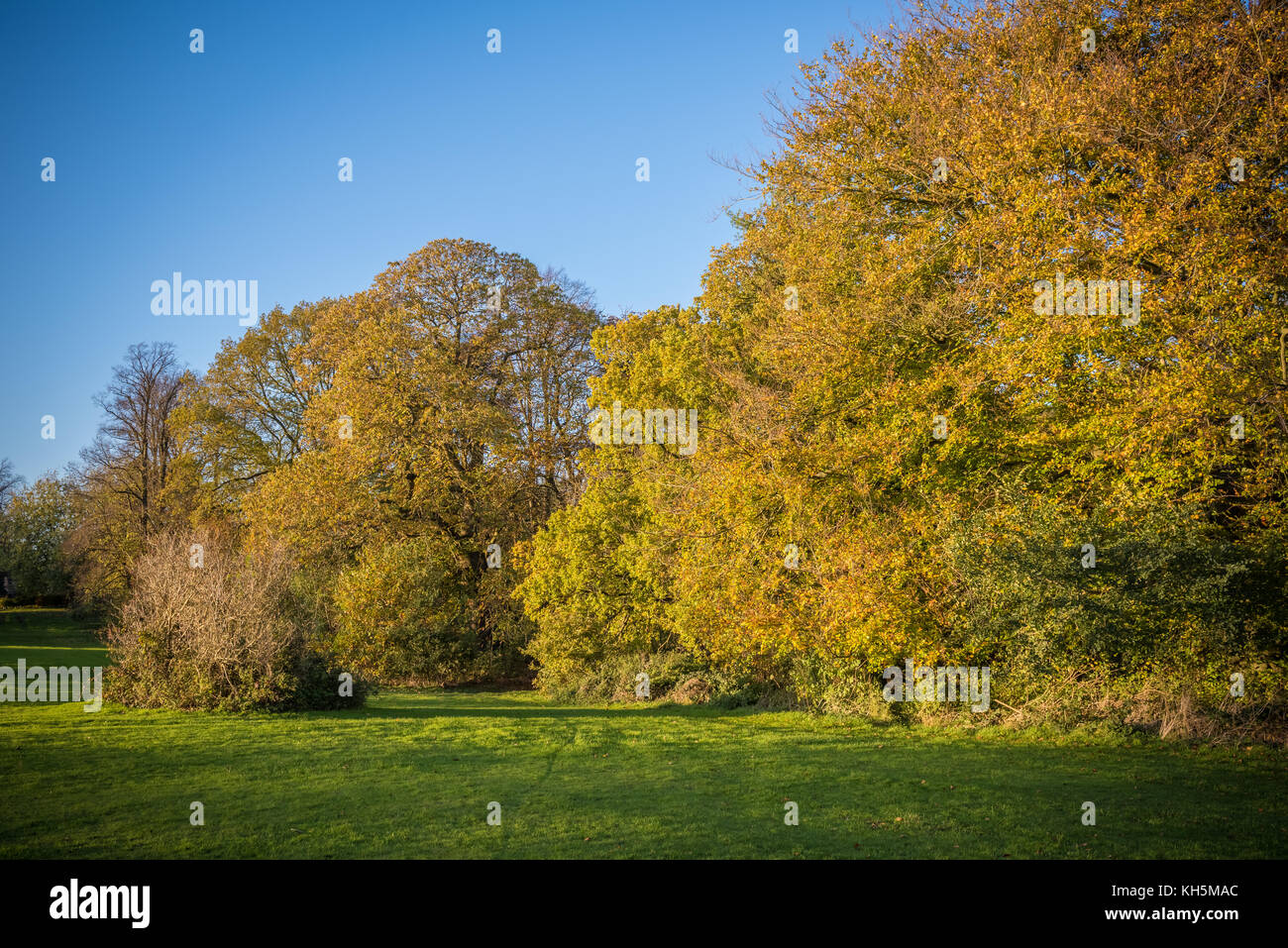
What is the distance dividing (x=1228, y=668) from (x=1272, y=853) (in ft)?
23.6

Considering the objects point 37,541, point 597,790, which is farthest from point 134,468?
point 597,790

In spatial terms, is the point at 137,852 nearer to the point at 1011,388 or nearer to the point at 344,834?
the point at 344,834

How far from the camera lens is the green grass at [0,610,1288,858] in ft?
26.4

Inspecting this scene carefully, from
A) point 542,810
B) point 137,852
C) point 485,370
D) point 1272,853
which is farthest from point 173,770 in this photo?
point 485,370

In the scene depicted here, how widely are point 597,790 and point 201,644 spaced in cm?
1009

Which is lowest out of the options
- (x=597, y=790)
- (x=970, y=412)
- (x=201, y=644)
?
(x=597, y=790)

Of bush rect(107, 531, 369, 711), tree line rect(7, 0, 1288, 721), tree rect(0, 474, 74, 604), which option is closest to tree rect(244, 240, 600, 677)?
tree line rect(7, 0, 1288, 721)

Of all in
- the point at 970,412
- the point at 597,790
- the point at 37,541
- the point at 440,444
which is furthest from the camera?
the point at 37,541

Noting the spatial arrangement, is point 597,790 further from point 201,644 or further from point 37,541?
point 37,541

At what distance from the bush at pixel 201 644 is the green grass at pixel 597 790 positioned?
1.93 feet

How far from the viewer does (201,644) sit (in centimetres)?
1603

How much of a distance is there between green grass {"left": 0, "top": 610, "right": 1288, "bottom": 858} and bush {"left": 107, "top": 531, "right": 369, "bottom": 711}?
59 centimetres

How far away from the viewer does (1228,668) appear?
1374cm

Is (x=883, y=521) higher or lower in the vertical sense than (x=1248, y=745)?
higher
